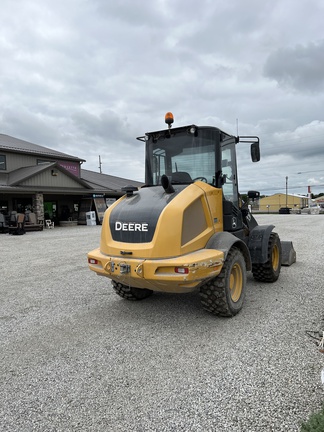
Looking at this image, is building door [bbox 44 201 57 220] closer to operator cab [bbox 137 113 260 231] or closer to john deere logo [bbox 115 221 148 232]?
operator cab [bbox 137 113 260 231]

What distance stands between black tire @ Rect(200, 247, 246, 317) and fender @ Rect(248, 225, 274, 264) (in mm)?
1000

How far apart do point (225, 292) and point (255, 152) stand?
8.02 feet

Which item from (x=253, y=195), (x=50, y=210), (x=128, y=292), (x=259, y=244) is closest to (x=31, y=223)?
(x=50, y=210)

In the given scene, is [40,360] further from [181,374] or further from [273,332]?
[273,332]

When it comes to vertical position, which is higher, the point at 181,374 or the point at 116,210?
the point at 116,210

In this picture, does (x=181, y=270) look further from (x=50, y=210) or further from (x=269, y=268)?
(x=50, y=210)

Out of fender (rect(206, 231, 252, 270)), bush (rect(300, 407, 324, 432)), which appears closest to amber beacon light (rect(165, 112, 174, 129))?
fender (rect(206, 231, 252, 270))

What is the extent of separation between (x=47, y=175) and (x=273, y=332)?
21.2m

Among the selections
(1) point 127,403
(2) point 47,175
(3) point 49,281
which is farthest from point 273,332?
(2) point 47,175

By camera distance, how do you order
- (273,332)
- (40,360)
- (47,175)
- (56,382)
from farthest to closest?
(47,175)
(273,332)
(40,360)
(56,382)

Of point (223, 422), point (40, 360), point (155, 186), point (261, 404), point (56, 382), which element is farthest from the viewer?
point (155, 186)

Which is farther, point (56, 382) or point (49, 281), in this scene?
point (49, 281)

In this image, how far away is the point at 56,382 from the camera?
Answer: 2846 millimetres

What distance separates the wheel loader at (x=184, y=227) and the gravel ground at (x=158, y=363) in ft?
1.64
